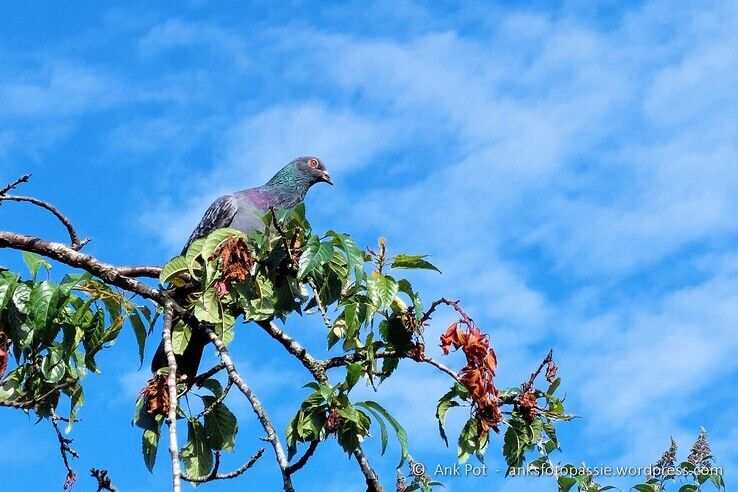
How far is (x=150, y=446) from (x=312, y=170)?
517cm

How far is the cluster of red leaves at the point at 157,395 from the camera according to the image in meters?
4.82

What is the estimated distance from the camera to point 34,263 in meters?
4.83

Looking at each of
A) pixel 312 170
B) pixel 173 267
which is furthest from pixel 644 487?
pixel 312 170

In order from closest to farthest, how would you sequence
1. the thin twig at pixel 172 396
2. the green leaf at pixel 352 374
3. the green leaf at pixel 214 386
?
1. the thin twig at pixel 172 396
2. the green leaf at pixel 352 374
3. the green leaf at pixel 214 386

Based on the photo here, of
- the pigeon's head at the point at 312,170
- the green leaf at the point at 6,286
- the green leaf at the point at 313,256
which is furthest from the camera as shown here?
the pigeon's head at the point at 312,170

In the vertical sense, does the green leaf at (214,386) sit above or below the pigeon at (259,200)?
below

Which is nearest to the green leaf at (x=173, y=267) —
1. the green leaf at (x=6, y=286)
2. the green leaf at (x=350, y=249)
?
the green leaf at (x=6, y=286)

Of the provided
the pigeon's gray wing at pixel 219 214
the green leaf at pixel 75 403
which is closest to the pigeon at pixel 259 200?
the pigeon's gray wing at pixel 219 214

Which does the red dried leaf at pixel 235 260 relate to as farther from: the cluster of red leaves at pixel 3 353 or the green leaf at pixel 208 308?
the cluster of red leaves at pixel 3 353

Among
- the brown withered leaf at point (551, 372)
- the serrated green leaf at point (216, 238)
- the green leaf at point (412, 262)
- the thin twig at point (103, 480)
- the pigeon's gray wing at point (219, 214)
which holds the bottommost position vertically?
the thin twig at point (103, 480)

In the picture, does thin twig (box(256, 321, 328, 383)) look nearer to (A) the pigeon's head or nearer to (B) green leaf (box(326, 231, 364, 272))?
(B) green leaf (box(326, 231, 364, 272))

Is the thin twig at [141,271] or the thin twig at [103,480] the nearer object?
the thin twig at [103,480]

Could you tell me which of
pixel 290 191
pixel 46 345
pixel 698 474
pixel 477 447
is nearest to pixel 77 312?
pixel 46 345

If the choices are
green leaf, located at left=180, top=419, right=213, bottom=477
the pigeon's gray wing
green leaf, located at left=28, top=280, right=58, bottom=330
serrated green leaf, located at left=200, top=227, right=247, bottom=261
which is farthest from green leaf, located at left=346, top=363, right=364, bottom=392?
the pigeon's gray wing
